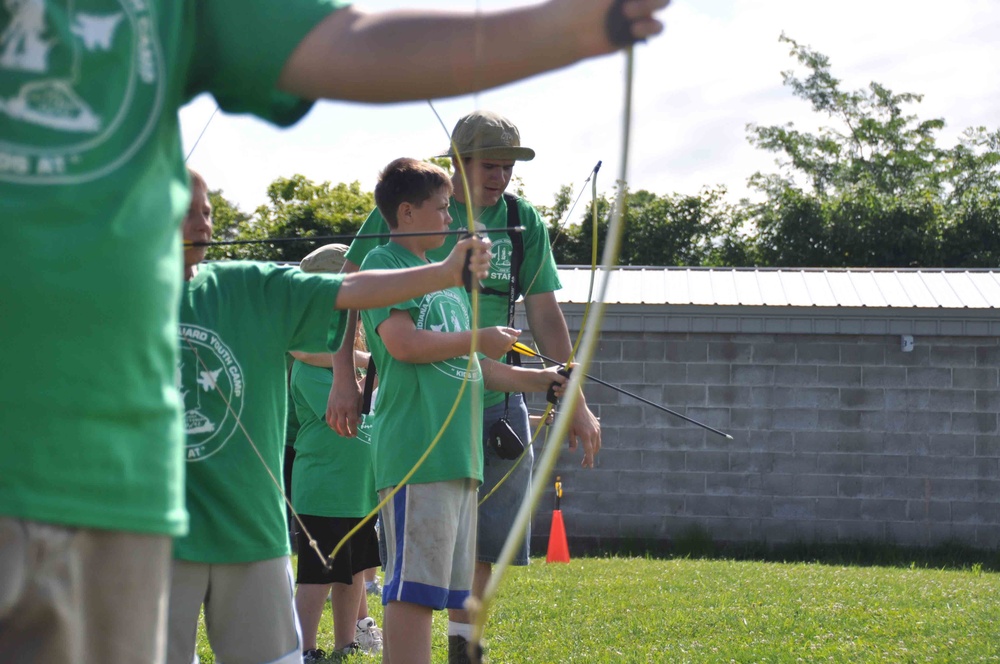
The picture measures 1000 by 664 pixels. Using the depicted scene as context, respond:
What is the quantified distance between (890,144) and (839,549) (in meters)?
32.5

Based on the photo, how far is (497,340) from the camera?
11.0 ft

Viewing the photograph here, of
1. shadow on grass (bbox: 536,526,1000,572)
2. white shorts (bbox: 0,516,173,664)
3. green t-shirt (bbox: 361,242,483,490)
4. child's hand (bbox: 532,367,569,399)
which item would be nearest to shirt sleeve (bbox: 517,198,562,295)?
child's hand (bbox: 532,367,569,399)

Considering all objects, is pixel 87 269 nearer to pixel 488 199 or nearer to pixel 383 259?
pixel 383 259

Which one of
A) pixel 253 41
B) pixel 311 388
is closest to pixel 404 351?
pixel 311 388

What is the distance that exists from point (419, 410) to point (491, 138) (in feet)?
4.18

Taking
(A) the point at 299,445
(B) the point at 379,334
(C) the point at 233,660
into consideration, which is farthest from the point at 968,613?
(C) the point at 233,660

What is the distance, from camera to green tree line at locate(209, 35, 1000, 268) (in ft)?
108

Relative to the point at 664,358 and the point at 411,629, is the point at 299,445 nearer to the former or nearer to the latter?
the point at 411,629

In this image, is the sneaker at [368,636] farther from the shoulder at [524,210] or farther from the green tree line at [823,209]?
the green tree line at [823,209]

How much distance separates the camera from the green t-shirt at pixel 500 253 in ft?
12.9

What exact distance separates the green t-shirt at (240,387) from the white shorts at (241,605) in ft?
0.15

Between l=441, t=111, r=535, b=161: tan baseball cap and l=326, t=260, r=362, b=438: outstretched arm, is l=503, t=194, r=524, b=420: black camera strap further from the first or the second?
l=326, t=260, r=362, b=438: outstretched arm

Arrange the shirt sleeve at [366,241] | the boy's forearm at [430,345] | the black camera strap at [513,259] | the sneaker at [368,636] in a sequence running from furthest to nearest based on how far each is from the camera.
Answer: the sneaker at [368,636] < the black camera strap at [513,259] < the shirt sleeve at [366,241] < the boy's forearm at [430,345]

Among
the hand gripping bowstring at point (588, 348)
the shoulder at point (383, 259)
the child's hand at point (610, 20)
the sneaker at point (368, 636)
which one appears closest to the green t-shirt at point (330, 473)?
the sneaker at point (368, 636)
